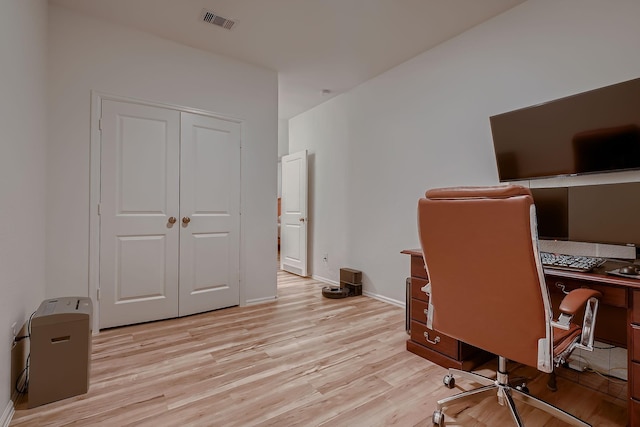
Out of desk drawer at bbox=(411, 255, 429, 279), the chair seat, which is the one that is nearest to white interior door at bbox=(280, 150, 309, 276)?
desk drawer at bbox=(411, 255, 429, 279)

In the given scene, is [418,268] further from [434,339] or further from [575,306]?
[575,306]

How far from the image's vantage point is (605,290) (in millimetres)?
1589

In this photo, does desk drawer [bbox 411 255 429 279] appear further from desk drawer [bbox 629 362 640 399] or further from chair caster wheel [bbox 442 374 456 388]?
desk drawer [bbox 629 362 640 399]

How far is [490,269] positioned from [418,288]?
3.82 ft

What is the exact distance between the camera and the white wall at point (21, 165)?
1.62 meters

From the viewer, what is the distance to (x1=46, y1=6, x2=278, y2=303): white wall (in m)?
2.67

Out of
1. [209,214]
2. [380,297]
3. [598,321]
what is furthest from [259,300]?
[598,321]

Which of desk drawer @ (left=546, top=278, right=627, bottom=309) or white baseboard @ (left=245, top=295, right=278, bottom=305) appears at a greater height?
desk drawer @ (left=546, top=278, right=627, bottom=309)

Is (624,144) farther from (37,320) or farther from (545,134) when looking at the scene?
(37,320)

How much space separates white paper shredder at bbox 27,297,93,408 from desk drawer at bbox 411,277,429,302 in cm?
225

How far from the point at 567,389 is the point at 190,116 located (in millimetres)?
3837

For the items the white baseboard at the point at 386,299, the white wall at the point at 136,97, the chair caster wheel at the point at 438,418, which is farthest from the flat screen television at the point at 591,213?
the white wall at the point at 136,97

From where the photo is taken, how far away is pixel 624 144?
193 centimetres

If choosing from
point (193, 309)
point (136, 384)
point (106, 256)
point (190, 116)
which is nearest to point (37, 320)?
point (136, 384)
